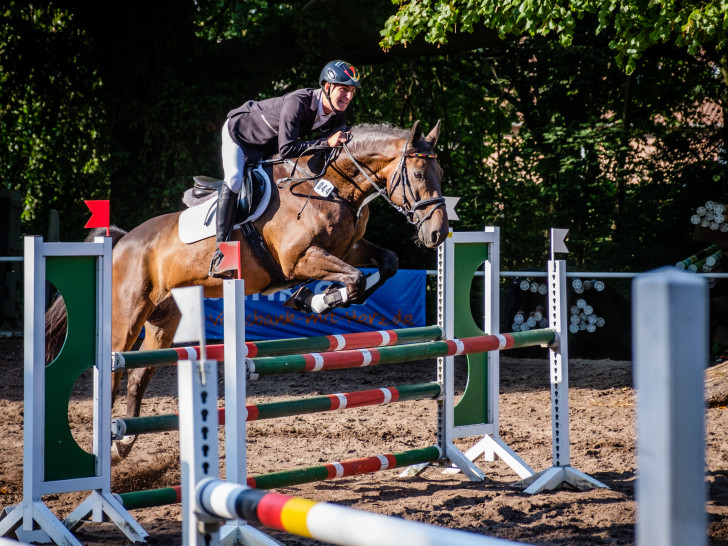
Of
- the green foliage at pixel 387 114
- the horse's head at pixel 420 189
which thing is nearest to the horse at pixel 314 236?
the horse's head at pixel 420 189

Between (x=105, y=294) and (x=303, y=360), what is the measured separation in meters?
0.86

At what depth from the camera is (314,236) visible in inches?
175

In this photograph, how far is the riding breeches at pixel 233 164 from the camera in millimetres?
4455

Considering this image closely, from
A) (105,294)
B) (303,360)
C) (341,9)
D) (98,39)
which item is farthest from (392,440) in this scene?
(98,39)

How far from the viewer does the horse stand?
4.29m

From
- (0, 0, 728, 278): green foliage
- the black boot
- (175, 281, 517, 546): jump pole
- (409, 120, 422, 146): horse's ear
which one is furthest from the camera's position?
(0, 0, 728, 278): green foliage

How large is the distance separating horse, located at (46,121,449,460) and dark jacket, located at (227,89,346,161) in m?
0.13

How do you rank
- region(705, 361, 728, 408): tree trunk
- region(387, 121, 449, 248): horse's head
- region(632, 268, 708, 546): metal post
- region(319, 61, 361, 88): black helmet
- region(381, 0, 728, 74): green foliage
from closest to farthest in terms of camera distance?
region(632, 268, 708, 546): metal post → region(387, 121, 449, 248): horse's head → region(319, 61, 361, 88): black helmet → region(381, 0, 728, 74): green foliage → region(705, 361, 728, 408): tree trunk

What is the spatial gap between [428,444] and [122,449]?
6.28 feet

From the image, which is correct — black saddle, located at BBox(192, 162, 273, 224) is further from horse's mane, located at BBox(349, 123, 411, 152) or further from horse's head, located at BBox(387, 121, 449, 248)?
horse's head, located at BBox(387, 121, 449, 248)

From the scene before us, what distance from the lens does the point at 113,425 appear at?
3.47 metres

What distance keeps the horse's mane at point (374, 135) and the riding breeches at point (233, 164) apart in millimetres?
617

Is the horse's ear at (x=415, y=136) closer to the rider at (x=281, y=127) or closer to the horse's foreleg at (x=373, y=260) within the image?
the rider at (x=281, y=127)

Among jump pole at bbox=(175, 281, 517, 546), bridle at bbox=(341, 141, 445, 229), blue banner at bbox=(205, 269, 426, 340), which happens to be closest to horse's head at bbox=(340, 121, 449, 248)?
bridle at bbox=(341, 141, 445, 229)
